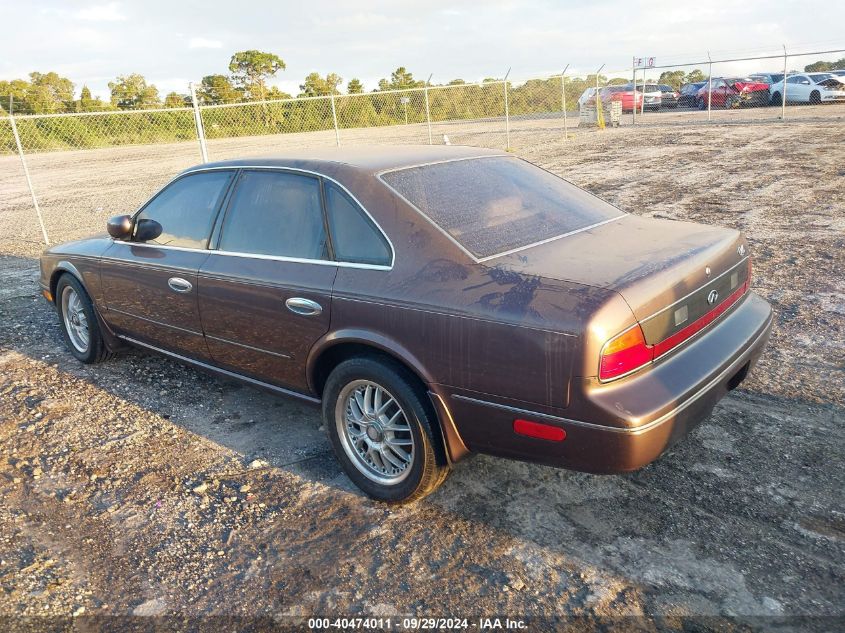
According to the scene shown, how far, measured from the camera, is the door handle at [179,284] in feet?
13.3

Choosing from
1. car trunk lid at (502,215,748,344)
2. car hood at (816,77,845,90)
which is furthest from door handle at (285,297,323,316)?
car hood at (816,77,845,90)

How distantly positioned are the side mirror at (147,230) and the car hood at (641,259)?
2481mm

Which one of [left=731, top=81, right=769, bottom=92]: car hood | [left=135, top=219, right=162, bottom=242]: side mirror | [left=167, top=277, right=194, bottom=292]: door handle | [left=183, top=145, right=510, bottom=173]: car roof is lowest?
[left=167, top=277, right=194, bottom=292]: door handle

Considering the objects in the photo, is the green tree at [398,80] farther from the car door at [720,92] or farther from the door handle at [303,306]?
the door handle at [303,306]

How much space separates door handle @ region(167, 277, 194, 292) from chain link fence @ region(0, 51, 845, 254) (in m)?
12.1

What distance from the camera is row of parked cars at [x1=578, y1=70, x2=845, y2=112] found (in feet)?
81.5

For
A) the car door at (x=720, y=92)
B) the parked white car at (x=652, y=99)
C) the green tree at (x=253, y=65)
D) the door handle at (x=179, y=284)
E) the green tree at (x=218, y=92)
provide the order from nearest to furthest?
the door handle at (x=179, y=284), the green tree at (x=218, y=92), the car door at (x=720, y=92), the parked white car at (x=652, y=99), the green tree at (x=253, y=65)

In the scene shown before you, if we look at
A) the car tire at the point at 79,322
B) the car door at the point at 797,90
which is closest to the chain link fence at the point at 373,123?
the car door at the point at 797,90

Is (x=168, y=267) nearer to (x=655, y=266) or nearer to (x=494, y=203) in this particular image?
(x=494, y=203)

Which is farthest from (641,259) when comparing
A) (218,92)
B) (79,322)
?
(218,92)

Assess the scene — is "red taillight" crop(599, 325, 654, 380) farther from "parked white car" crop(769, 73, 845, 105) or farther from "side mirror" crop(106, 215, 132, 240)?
"parked white car" crop(769, 73, 845, 105)

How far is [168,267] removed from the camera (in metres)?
4.20

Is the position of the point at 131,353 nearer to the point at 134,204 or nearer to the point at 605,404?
the point at 605,404

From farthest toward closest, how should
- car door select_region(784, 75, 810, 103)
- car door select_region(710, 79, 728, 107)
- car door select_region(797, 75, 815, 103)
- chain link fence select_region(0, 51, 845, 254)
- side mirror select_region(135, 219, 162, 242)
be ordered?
car door select_region(710, 79, 728, 107) → car door select_region(784, 75, 810, 103) → car door select_region(797, 75, 815, 103) → chain link fence select_region(0, 51, 845, 254) → side mirror select_region(135, 219, 162, 242)
